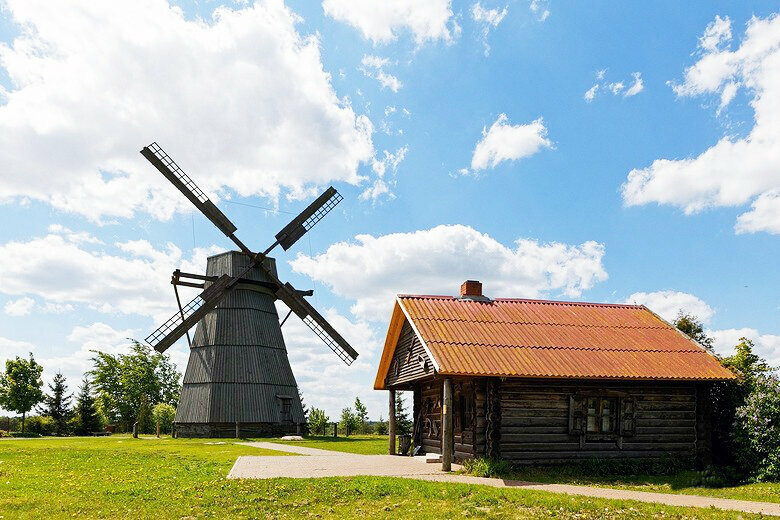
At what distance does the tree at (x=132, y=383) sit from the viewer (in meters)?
62.1

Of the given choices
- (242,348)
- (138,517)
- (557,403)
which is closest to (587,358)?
(557,403)

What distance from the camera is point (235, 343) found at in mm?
39438

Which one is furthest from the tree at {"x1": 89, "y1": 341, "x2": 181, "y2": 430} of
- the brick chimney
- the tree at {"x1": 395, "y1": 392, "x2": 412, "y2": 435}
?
the brick chimney

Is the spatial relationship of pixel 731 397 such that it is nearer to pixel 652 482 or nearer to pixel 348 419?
pixel 652 482

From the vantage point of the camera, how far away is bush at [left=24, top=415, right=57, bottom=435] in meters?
51.3

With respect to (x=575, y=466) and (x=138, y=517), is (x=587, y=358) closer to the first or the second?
(x=575, y=466)

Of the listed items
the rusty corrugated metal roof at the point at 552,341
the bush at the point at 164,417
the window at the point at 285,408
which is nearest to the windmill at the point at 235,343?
the window at the point at 285,408

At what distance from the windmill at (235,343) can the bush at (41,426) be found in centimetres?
1859

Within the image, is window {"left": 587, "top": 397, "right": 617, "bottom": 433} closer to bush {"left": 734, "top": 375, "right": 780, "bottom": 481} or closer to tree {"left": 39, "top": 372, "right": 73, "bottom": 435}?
bush {"left": 734, "top": 375, "right": 780, "bottom": 481}

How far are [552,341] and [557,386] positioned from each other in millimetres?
1815

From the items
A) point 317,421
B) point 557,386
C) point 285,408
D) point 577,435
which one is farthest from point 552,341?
point 317,421

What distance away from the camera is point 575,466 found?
18625 mm

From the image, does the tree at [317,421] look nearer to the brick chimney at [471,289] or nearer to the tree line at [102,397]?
the tree line at [102,397]

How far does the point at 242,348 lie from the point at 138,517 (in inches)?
1128
